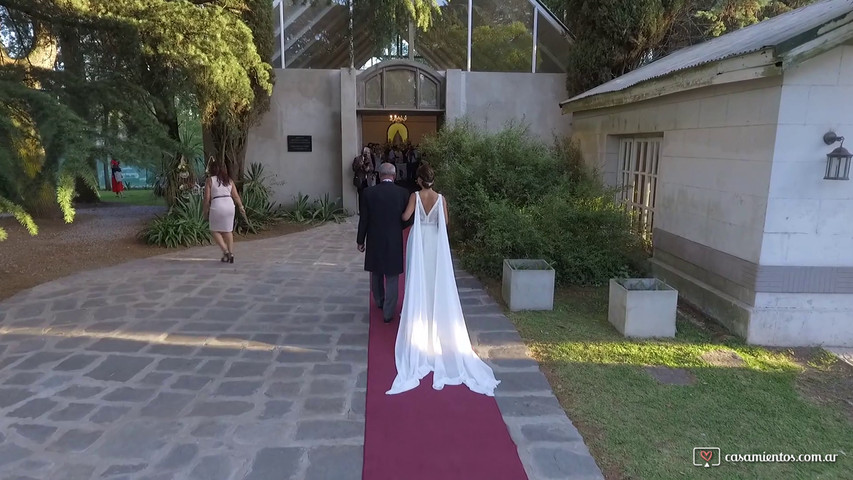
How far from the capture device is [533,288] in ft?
18.5

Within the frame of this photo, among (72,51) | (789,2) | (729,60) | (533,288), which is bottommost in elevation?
(533,288)

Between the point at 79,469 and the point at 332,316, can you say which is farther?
the point at 332,316

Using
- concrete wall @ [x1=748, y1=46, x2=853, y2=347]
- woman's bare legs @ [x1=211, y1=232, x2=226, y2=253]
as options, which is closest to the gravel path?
woman's bare legs @ [x1=211, y1=232, x2=226, y2=253]

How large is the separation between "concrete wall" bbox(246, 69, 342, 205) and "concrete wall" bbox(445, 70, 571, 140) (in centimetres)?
286

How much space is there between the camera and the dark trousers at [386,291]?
5094 mm

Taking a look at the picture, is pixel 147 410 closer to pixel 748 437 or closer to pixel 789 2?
pixel 748 437

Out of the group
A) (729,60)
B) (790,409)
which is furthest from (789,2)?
(790,409)

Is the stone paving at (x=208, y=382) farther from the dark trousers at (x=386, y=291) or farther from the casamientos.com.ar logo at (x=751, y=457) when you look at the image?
the casamientos.com.ar logo at (x=751, y=457)

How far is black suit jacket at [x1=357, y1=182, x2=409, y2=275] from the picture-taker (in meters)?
4.92

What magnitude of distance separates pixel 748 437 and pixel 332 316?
3781mm

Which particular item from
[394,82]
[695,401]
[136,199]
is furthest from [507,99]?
[136,199]

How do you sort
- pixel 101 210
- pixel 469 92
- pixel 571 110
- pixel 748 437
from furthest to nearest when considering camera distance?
pixel 101 210 < pixel 469 92 < pixel 571 110 < pixel 748 437

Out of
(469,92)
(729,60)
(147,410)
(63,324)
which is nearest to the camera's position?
(147,410)

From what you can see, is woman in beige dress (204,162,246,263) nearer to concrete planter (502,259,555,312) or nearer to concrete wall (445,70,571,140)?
concrete planter (502,259,555,312)
